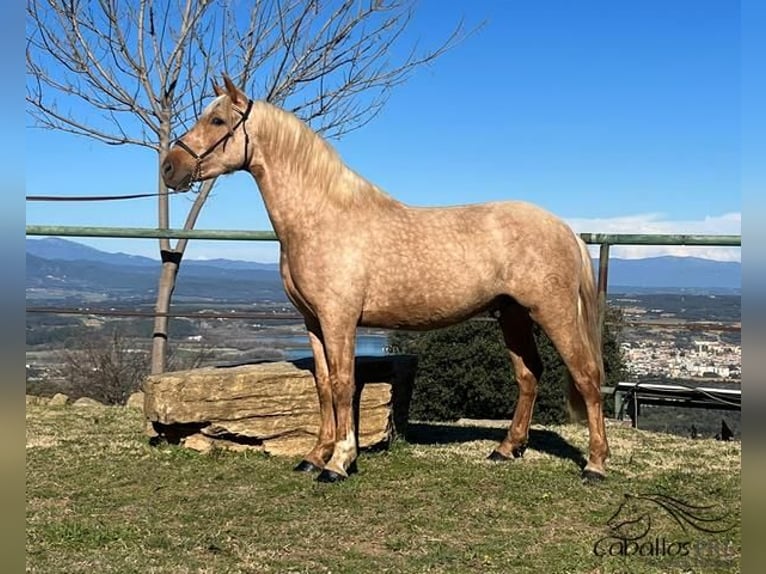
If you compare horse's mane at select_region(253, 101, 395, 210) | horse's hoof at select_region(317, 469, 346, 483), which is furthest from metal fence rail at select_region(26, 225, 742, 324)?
horse's hoof at select_region(317, 469, 346, 483)

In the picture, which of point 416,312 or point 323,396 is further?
point 323,396

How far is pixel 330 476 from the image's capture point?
12.5 feet

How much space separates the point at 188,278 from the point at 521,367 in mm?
9177

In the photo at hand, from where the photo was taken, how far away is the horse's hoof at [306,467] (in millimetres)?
3998

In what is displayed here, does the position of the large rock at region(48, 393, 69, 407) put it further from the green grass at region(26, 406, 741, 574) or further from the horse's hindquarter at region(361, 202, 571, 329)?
the horse's hindquarter at region(361, 202, 571, 329)

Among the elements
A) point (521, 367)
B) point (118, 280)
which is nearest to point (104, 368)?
point (118, 280)

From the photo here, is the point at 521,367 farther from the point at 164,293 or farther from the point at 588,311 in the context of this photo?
the point at 164,293

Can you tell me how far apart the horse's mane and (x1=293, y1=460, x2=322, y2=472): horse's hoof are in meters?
1.50

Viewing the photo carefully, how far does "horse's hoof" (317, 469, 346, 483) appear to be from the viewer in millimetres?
3787

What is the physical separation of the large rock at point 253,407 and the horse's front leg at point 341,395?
1.47 feet

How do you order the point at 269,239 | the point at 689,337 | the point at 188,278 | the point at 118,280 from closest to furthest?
the point at 689,337
the point at 269,239
the point at 188,278
the point at 118,280

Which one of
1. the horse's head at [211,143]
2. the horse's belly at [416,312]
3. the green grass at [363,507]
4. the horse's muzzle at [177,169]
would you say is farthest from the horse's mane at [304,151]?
the green grass at [363,507]

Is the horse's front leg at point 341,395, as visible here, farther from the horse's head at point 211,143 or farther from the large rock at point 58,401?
the large rock at point 58,401

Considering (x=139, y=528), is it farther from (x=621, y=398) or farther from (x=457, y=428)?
(x=621, y=398)
